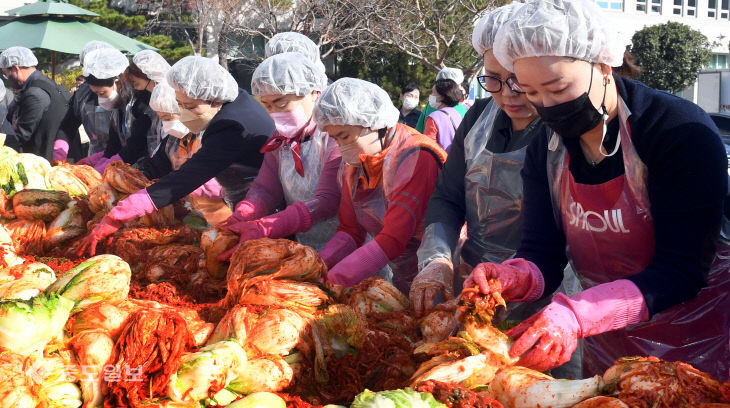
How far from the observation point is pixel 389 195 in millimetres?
2857

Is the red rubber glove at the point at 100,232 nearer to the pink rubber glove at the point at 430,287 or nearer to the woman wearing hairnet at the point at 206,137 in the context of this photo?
the woman wearing hairnet at the point at 206,137

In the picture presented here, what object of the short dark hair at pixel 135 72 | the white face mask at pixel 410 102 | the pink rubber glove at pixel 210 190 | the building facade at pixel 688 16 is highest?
the short dark hair at pixel 135 72

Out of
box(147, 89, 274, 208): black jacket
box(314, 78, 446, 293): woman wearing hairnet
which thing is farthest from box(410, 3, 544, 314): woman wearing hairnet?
box(147, 89, 274, 208): black jacket

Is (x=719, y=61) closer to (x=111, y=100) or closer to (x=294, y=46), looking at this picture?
(x=294, y=46)

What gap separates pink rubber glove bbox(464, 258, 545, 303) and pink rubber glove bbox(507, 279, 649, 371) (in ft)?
0.54

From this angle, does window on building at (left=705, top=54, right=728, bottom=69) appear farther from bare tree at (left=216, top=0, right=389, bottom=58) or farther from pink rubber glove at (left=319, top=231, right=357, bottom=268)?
pink rubber glove at (left=319, top=231, right=357, bottom=268)

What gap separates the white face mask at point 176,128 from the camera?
4195mm

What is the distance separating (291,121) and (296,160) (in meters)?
0.21

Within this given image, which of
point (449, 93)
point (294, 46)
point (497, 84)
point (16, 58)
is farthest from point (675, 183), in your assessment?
point (16, 58)

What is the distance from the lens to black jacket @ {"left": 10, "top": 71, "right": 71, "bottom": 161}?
6645 mm

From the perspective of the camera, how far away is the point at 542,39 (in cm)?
172

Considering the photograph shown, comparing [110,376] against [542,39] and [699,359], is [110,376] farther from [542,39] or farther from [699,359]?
[699,359]

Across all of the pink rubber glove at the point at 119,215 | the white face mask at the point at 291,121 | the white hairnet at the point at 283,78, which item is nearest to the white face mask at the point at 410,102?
the white hairnet at the point at 283,78

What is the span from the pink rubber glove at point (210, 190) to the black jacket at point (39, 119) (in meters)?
3.29
